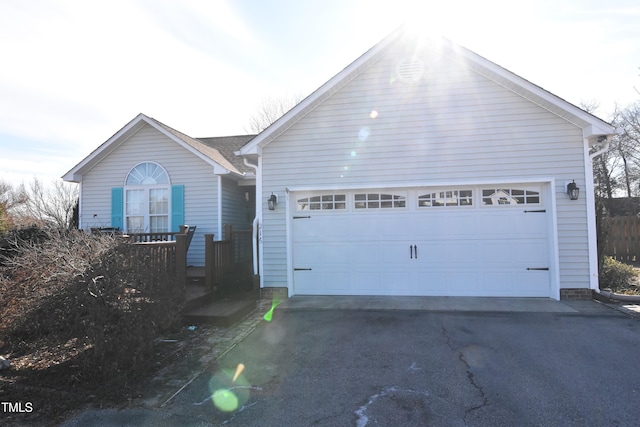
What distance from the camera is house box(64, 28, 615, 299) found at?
726 cm

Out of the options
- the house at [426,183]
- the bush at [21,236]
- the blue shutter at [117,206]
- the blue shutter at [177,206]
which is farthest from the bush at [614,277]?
the blue shutter at [117,206]

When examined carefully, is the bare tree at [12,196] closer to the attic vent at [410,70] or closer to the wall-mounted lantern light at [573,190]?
the attic vent at [410,70]

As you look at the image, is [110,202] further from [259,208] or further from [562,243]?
[562,243]

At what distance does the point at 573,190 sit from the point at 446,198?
2.35 meters

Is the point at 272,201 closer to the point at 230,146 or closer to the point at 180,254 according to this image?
the point at 180,254

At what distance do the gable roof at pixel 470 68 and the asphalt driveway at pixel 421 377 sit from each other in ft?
12.2

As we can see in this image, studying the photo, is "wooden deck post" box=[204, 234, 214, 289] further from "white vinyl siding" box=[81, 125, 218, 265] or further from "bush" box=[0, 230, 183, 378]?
"white vinyl siding" box=[81, 125, 218, 265]

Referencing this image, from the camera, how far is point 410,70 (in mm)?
7855

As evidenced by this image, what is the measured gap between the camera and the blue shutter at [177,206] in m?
10.5

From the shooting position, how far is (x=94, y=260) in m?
4.27

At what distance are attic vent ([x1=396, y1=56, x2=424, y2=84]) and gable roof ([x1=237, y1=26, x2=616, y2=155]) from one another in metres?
0.42

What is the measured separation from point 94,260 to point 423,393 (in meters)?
3.97

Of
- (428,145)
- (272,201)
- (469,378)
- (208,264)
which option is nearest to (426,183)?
(428,145)

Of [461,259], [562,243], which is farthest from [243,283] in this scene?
[562,243]
